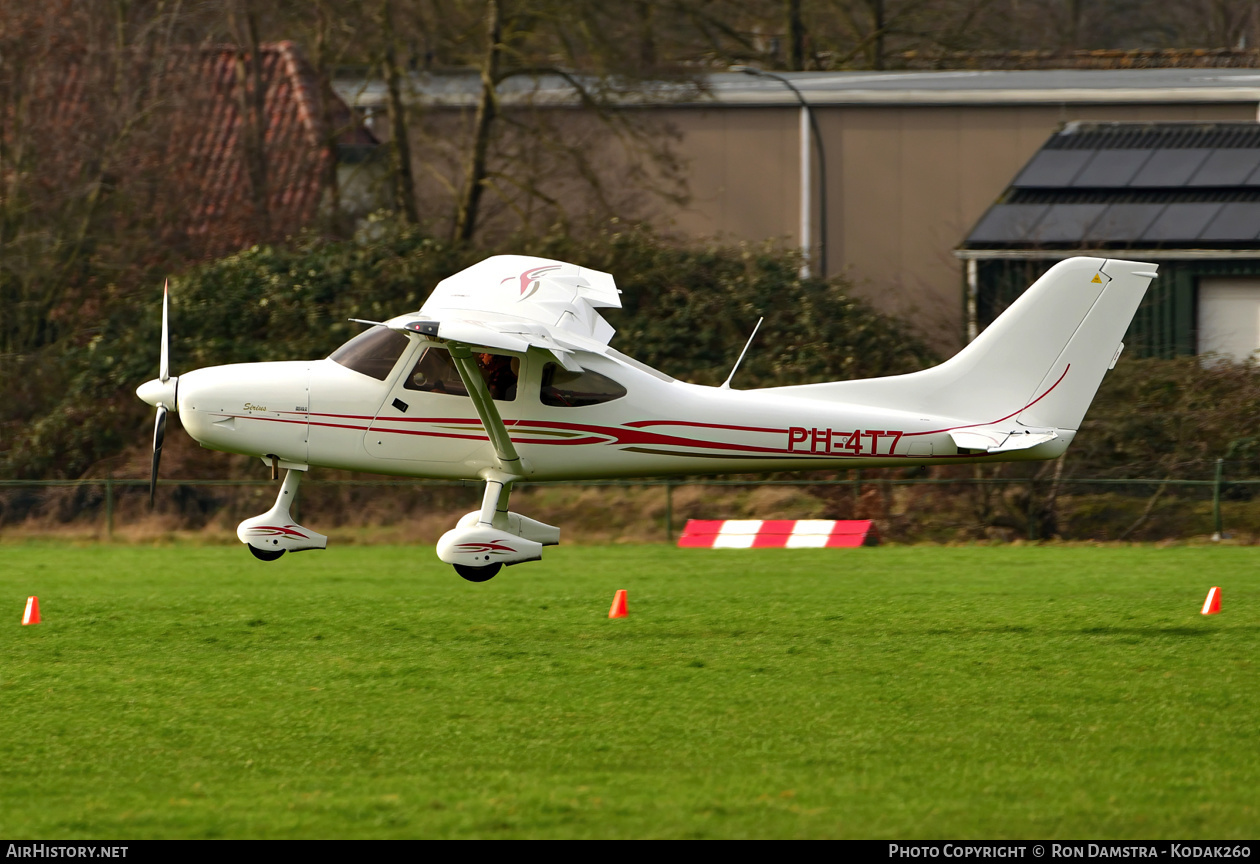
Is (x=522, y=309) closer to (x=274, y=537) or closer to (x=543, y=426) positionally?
(x=543, y=426)

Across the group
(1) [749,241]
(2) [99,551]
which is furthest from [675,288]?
(2) [99,551]

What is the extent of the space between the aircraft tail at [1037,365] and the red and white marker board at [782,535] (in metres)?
10.3

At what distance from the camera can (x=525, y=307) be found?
14.7m

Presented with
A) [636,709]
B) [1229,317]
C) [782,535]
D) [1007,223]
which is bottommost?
[636,709]

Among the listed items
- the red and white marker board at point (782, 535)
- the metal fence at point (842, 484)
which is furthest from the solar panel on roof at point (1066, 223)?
the red and white marker board at point (782, 535)

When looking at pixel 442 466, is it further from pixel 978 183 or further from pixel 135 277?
pixel 978 183

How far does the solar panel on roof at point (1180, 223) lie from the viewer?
1121 inches

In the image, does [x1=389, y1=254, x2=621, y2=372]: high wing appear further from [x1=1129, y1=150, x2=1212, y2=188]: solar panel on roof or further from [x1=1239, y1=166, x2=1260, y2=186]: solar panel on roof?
[x1=1239, y1=166, x2=1260, y2=186]: solar panel on roof

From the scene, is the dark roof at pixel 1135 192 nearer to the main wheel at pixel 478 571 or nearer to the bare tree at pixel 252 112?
the bare tree at pixel 252 112

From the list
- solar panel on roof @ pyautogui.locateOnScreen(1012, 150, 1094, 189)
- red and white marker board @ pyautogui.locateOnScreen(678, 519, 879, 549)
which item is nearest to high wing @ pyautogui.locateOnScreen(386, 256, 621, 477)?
red and white marker board @ pyautogui.locateOnScreen(678, 519, 879, 549)

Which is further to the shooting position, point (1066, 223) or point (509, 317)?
point (1066, 223)

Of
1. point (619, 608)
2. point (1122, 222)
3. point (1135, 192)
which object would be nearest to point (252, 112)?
point (1122, 222)

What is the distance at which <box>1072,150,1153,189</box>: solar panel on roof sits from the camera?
3011 centimetres

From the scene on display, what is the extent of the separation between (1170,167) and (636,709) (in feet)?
70.5
